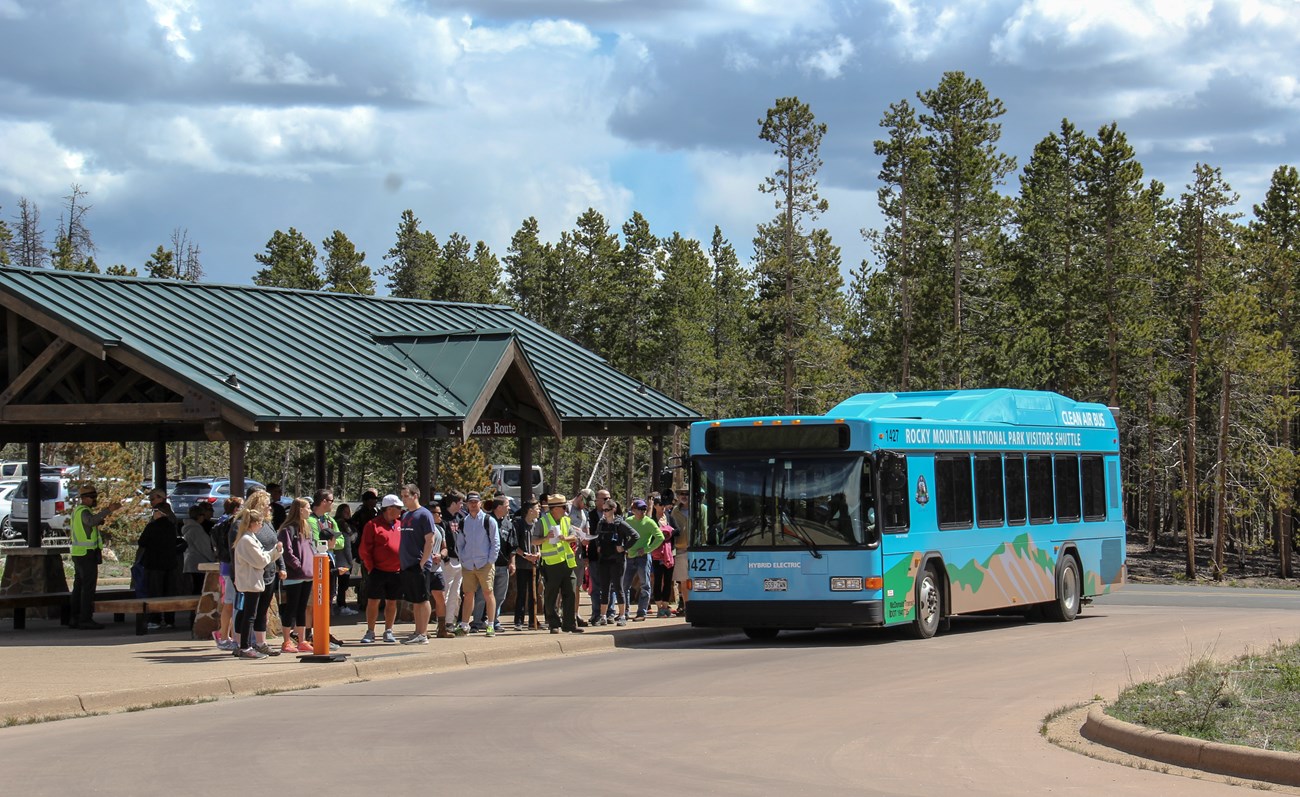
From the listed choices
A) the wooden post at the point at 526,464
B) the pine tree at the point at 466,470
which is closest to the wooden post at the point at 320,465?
the wooden post at the point at 526,464

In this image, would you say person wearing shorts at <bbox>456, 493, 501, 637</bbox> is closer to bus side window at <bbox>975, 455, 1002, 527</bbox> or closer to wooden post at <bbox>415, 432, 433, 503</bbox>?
wooden post at <bbox>415, 432, 433, 503</bbox>

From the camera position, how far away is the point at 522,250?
79938 millimetres

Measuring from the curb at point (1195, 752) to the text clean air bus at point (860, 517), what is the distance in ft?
24.6

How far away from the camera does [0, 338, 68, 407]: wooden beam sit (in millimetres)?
19203

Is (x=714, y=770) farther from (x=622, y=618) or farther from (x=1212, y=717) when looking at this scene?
(x=622, y=618)

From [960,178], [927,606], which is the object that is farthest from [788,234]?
[927,606]

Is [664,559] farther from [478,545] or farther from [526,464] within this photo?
[478,545]

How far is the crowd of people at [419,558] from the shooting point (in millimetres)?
17406

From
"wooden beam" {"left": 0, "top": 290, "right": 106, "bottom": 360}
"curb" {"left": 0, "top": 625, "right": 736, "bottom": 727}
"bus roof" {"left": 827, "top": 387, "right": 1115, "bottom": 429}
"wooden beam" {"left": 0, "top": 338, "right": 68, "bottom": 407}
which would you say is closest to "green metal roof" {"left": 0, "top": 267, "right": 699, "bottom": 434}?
"wooden beam" {"left": 0, "top": 290, "right": 106, "bottom": 360}

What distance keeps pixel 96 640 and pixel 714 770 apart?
12.3 meters

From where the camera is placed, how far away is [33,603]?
21312 millimetres

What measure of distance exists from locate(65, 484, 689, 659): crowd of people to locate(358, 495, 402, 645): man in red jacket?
0.04 ft

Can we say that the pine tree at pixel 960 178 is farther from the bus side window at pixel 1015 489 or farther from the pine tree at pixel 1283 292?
the bus side window at pixel 1015 489

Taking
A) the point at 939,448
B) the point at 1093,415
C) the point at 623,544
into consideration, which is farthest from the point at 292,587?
the point at 1093,415
